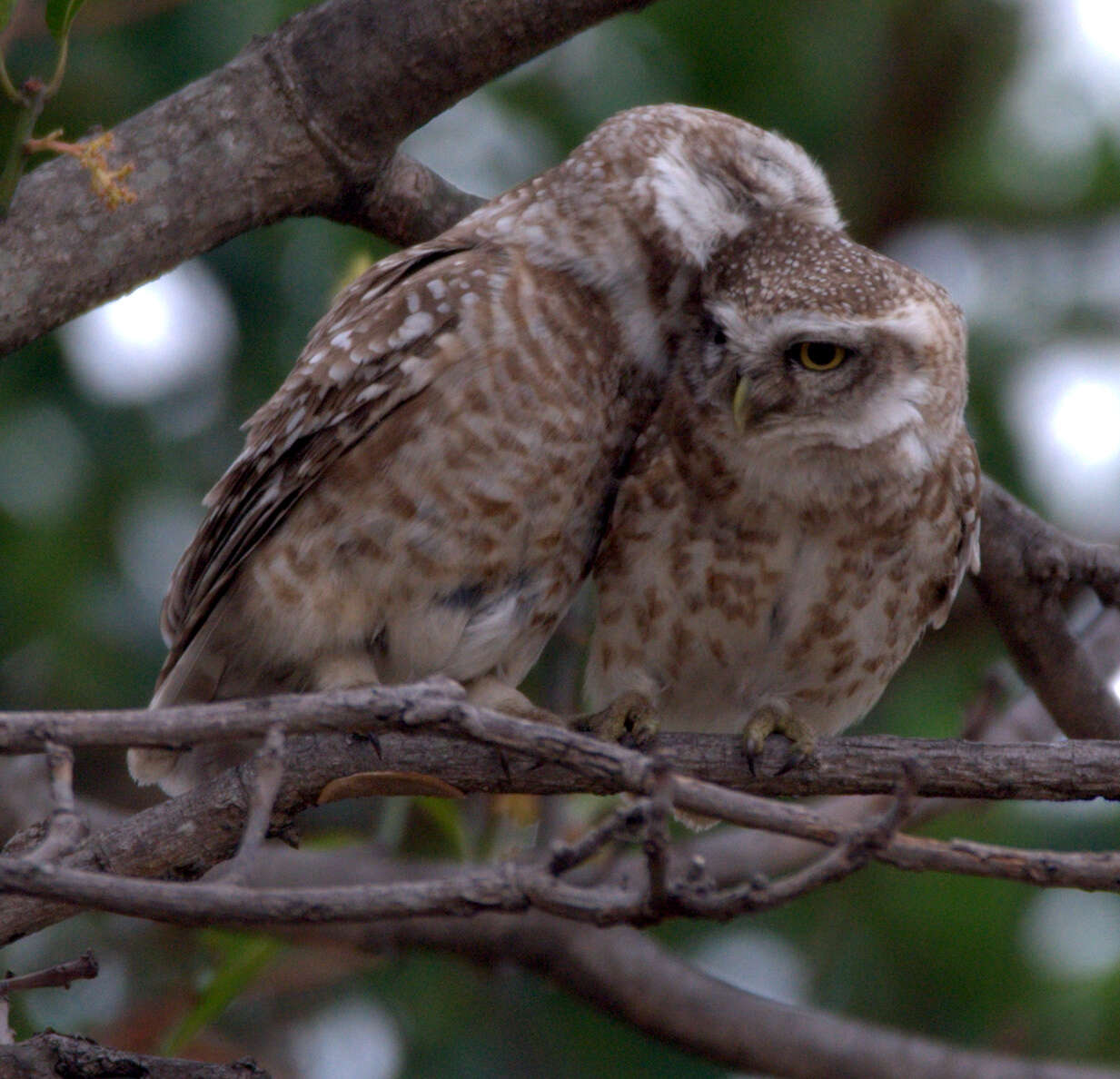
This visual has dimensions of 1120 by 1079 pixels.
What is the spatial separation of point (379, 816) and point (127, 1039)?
53.2 inches

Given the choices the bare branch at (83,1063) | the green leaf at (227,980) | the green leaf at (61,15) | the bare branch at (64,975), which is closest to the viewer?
the bare branch at (64,975)

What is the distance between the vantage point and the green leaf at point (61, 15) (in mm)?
2547

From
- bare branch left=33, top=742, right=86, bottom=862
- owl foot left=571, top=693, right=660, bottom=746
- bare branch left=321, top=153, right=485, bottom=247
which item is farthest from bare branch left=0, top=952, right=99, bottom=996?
bare branch left=321, top=153, right=485, bottom=247

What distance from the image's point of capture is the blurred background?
4781 millimetres

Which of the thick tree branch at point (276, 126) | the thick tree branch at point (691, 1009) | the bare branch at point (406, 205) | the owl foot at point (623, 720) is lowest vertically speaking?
the thick tree branch at point (691, 1009)

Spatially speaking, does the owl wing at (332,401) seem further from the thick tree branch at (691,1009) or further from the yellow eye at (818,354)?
the thick tree branch at (691,1009)

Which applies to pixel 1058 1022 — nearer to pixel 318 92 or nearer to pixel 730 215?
pixel 730 215

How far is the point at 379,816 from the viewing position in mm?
5285

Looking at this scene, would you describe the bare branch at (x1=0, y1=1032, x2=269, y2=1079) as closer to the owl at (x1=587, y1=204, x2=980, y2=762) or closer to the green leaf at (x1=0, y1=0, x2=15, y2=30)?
the owl at (x1=587, y1=204, x2=980, y2=762)

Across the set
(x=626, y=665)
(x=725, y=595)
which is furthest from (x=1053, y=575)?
(x=626, y=665)

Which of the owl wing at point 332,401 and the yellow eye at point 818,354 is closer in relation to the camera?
the yellow eye at point 818,354

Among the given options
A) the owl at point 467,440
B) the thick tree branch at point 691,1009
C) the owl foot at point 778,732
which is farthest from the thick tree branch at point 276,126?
the thick tree branch at point 691,1009

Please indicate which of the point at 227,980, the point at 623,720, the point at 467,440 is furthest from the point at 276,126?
the point at 227,980

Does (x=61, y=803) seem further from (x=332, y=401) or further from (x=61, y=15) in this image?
(x=332, y=401)
